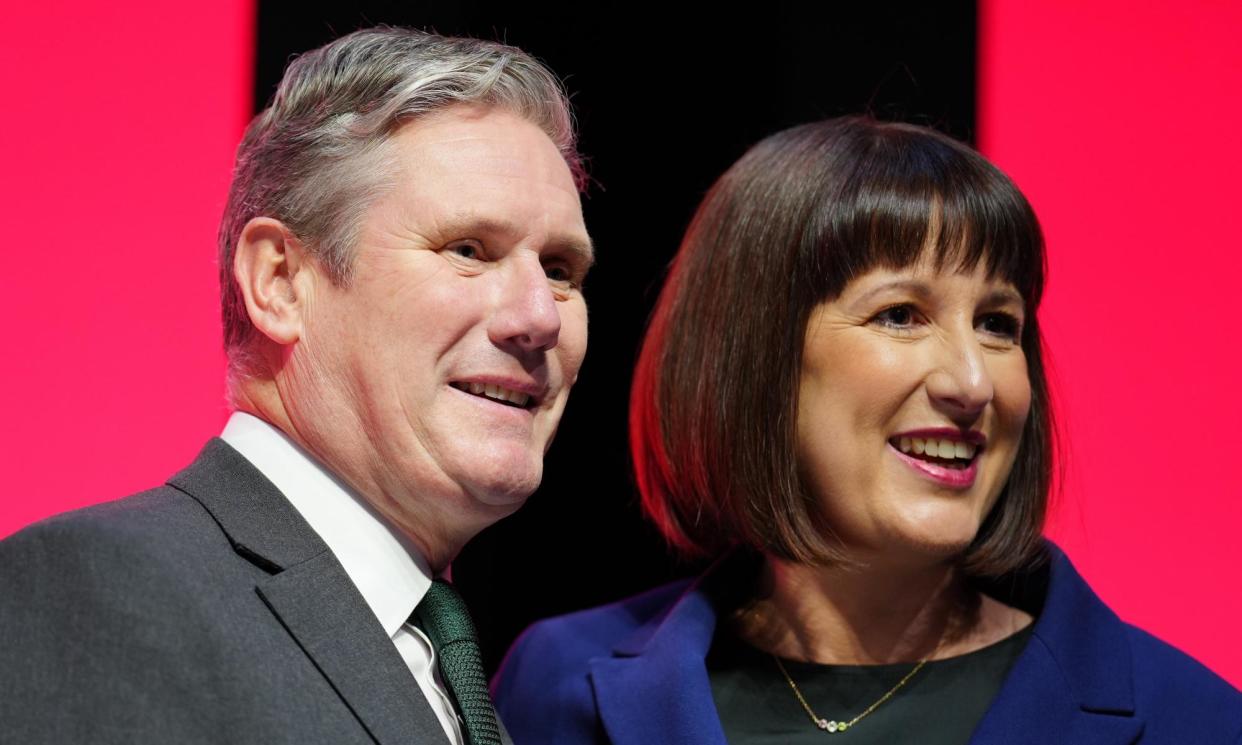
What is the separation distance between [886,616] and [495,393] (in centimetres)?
75

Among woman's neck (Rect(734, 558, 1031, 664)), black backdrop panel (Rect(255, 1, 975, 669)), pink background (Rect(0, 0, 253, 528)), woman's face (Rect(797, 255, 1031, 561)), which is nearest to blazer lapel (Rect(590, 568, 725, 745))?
woman's neck (Rect(734, 558, 1031, 664))

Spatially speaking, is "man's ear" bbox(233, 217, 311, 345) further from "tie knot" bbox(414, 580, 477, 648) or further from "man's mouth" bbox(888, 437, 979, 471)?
"man's mouth" bbox(888, 437, 979, 471)

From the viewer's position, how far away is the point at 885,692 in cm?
210

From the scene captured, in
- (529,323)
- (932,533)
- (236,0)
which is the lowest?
(932,533)

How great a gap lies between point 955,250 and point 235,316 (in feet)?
3.31

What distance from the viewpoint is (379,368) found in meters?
1.75

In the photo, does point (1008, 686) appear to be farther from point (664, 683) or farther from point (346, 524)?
point (346, 524)

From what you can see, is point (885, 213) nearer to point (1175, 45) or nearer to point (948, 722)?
point (948, 722)

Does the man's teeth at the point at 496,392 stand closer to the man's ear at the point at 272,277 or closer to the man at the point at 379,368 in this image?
the man at the point at 379,368

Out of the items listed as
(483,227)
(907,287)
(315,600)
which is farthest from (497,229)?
(907,287)

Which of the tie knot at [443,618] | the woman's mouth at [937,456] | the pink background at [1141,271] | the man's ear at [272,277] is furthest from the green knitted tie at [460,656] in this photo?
the pink background at [1141,271]

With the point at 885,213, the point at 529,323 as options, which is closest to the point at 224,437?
the point at 529,323

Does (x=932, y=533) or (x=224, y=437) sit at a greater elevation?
(x=224, y=437)

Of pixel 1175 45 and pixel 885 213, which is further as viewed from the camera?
pixel 1175 45
